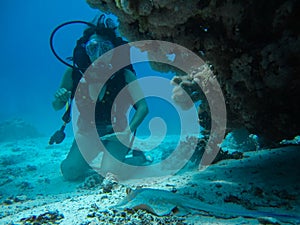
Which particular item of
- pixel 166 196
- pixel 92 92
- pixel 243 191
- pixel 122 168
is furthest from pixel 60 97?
pixel 243 191

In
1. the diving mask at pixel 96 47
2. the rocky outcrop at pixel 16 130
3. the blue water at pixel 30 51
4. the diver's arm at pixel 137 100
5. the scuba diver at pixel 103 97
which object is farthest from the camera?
the blue water at pixel 30 51

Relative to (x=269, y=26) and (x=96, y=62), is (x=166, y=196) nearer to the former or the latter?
(x=269, y=26)

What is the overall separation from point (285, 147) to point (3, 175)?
24.6 feet

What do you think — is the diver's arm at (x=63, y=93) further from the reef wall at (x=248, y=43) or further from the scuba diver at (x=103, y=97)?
the reef wall at (x=248, y=43)

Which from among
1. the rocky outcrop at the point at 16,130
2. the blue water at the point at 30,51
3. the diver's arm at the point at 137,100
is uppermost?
the blue water at the point at 30,51

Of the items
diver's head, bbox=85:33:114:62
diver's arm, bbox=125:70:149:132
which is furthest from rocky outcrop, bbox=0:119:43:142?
diver's arm, bbox=125:70:149:132

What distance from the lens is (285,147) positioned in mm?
4098

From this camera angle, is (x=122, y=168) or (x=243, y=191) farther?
(x=122, y=168)

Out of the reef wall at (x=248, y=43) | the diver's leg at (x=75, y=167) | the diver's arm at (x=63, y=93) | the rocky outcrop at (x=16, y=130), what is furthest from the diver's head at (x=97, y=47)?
the rocky outcrop at (x=16, y=130)

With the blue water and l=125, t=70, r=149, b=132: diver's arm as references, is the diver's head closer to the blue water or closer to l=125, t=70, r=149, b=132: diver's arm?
l=125, t=70, r=149, b=132: diver's arm

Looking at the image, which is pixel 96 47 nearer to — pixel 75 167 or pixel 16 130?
pixel 75 167

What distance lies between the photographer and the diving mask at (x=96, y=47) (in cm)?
552

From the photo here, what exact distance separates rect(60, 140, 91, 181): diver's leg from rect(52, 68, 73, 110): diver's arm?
150 centimetres

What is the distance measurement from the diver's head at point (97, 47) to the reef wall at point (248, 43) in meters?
2.51
